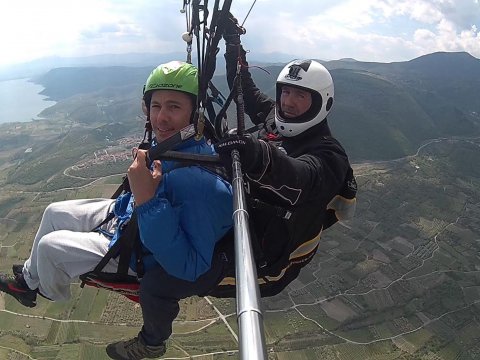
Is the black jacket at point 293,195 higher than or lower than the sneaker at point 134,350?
higher

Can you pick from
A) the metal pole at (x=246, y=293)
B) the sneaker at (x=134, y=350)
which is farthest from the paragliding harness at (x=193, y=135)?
the metal pole at (x=246, y=293)

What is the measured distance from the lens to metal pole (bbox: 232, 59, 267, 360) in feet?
3.62

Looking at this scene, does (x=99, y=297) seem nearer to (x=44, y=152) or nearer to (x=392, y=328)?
(x=392, y=328)

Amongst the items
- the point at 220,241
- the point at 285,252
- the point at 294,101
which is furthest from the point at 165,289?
the point at 294,101

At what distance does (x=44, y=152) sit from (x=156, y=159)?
93.6m

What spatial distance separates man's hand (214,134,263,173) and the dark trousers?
1.28m

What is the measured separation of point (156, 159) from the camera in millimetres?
2445

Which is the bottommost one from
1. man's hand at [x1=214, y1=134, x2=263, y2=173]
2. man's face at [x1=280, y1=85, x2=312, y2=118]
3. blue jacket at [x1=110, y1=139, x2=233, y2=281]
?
blue jacket at [x1=110, y1=139, x2=233, y2=281]

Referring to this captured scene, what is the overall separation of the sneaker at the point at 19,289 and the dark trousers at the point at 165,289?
1.18 metres

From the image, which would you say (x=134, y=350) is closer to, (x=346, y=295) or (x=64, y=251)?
(x=64, y=251)

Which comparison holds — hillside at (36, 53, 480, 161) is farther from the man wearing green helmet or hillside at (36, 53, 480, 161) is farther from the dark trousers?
the dark trousers

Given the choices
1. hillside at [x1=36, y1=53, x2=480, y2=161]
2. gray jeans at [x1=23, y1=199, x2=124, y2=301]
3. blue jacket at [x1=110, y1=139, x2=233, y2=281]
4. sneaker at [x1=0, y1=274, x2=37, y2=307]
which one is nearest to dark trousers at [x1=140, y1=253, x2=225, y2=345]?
blue jacket at [x1=110, y1=139, x2=233, y2=281]

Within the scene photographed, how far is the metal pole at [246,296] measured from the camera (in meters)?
1.10

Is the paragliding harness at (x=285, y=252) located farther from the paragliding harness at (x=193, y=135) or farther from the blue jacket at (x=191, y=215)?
the paragliding harness at (x=193, y=135)
